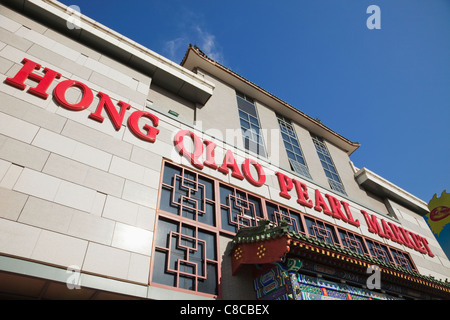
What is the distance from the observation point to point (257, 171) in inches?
411

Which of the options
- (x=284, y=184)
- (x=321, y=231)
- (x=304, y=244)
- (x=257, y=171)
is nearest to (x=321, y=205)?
(x=321, y=231)

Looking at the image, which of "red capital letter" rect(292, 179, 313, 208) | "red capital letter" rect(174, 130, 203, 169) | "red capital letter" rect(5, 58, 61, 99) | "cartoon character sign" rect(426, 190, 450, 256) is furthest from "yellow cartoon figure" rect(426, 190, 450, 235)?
"red capital letter" rect(5, 58, 61, 99)

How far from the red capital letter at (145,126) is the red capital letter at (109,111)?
0.30m

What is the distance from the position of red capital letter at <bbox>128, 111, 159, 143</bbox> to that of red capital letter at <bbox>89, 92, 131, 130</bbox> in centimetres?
30

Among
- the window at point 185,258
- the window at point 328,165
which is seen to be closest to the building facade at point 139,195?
the window at point 185,258

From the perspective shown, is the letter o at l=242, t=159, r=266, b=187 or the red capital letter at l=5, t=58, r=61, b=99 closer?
the red capital letter at l=5, t=58, r=61, b=99

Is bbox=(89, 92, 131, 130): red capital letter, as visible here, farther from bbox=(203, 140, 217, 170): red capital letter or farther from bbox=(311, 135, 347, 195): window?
bbox=(311, 135, 347, 195): window

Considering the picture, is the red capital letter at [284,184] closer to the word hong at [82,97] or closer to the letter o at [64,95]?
the word hong at [82,97]

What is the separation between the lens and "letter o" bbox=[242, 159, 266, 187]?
32.4 ft

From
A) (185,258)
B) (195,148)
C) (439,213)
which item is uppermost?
(439,213)

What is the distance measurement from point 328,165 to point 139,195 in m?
11.9

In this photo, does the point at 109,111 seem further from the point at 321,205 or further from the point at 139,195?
the point at 321,205

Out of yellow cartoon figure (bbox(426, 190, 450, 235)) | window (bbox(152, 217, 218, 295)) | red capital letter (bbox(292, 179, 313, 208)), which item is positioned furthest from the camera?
yellow cartoon figure (bbox(426, 190, 450, 235))
